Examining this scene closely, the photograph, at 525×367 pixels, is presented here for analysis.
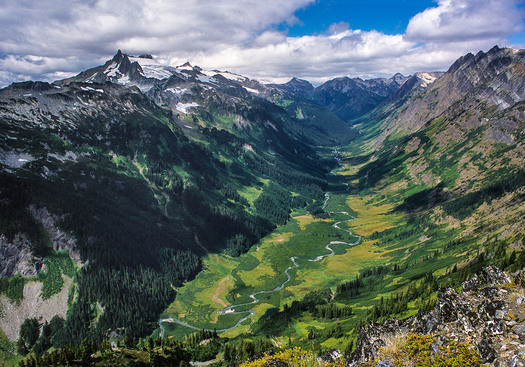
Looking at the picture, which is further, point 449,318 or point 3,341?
point 3,341

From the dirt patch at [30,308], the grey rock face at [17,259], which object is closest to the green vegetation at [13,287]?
the dirt patch at [30,308]

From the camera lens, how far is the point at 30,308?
154 meters

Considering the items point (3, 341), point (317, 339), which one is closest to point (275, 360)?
point (317, 339)

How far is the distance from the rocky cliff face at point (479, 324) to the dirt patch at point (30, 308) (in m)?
154

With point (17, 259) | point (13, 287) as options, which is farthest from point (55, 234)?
point (13, 287)

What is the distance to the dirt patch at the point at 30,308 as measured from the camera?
477 ft

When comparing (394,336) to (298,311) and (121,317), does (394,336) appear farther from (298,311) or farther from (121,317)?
(121,317)

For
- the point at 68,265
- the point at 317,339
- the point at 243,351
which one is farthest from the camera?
the point at 68,265

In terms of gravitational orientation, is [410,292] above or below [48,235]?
below

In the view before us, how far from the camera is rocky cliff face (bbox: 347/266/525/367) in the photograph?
4281 centimetres

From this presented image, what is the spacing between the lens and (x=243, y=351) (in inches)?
4176

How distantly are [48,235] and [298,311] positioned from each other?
144m

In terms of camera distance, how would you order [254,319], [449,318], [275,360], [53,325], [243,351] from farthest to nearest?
1. [254,319]
2. [53,325]
3. [243,351]
4. [275,360]
5. [449,318]

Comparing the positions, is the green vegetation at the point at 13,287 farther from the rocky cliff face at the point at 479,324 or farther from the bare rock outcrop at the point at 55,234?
the rocky cliff face at the point at 479,324
